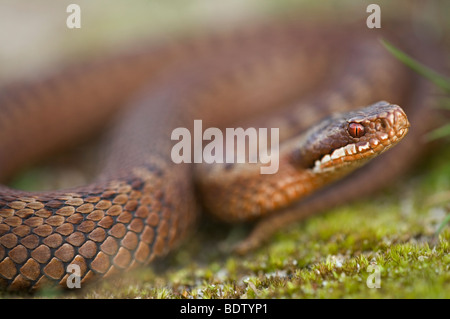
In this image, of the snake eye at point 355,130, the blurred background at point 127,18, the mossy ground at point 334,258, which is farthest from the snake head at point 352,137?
the blurred background at point 127,18

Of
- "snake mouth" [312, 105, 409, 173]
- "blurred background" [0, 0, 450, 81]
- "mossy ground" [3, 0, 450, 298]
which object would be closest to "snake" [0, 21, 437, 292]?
"snake mouth" [312, 105, 409, 173]

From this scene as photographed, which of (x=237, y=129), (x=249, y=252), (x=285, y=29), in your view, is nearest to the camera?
(x=249, y=252)

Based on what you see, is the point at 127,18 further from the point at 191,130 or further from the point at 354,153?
the point at 354,153

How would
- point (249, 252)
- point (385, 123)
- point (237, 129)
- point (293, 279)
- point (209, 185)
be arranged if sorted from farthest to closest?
point (237, 129) → point (209, 185) → point (249, 252) → point (385, 123) → point (293, 279)

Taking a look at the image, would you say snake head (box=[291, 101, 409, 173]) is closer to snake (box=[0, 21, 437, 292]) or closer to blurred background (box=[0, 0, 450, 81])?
snake (box=[0, 21, 437, 292])

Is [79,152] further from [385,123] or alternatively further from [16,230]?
[385,123]

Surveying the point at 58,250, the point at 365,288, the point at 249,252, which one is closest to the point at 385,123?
the point at 365,288

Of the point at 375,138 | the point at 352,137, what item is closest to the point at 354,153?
the point at 352,137
